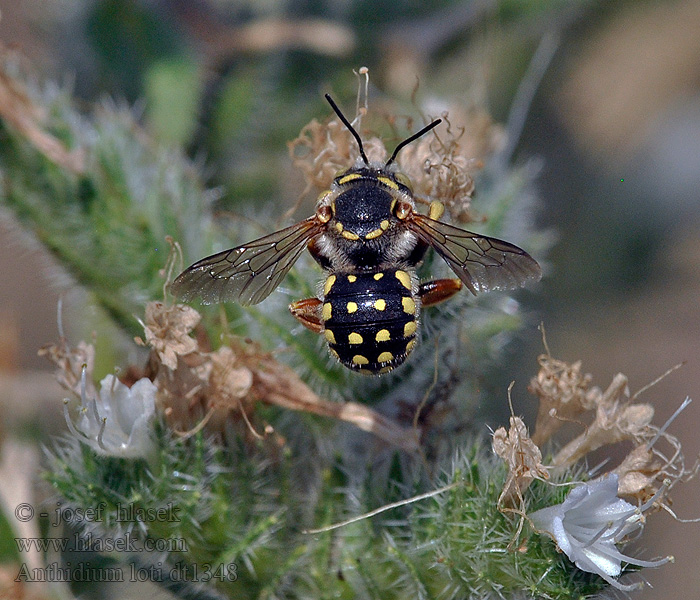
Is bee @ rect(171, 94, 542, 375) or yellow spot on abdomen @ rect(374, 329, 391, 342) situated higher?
bee @ rect(171, 94, 542, 375)

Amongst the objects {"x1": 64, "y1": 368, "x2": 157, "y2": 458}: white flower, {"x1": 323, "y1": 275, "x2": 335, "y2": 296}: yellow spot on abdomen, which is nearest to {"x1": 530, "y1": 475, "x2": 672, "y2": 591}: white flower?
{"x1": 323, "y1": 275, "x2": 335, "y2": 296}: yellow spot on abdomen

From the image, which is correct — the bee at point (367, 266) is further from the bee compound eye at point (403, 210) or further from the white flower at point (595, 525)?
the white flower at point (595, 525)

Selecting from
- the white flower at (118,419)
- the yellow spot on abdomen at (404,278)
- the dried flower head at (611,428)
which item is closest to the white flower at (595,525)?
the dried flower head at (611,428)

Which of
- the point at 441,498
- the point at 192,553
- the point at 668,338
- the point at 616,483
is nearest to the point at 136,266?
the point at 192,553

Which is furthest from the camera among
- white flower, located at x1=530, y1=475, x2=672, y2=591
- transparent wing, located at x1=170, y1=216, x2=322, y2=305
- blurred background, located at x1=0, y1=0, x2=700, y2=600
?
blurred background, located at x1=0, y1=0, x2=700, y2=600

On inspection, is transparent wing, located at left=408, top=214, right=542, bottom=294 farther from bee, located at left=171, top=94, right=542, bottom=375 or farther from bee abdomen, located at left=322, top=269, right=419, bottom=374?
Answer: bee abdomen, located at left=322, top=269, right=419, bottom=374

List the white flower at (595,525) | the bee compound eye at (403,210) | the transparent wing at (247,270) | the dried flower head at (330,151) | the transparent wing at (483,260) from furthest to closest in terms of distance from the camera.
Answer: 1. the dried flower head at (330,151)
2. the bee compound eye at (403,210)
3. the transparent wing at (247,270)
4. the transparent wing at (483,260)
5. the white flower at (595,525)

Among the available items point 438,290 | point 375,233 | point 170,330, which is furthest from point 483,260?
point 170,330
